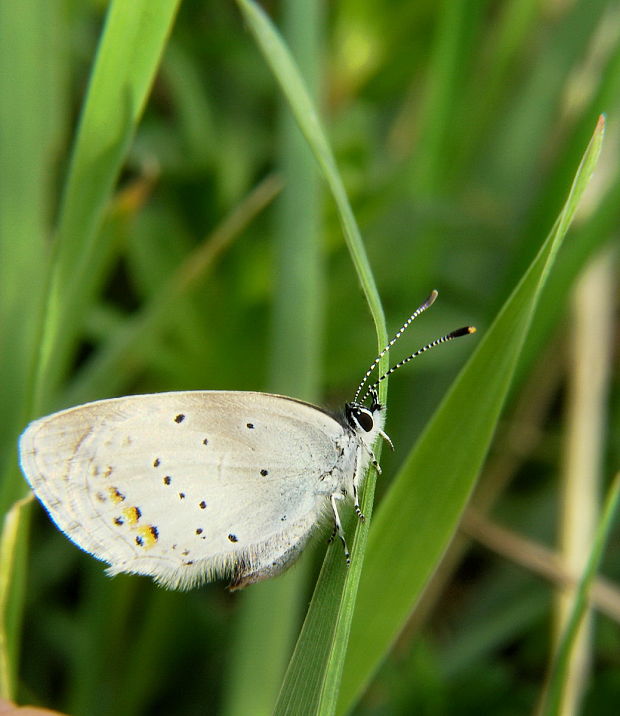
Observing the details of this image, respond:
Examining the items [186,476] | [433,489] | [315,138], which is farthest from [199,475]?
[315,138]

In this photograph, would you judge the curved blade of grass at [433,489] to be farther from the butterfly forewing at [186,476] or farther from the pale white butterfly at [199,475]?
the butterfly forewing at [186,476]

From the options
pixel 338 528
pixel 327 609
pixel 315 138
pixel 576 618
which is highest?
pixel 315 138

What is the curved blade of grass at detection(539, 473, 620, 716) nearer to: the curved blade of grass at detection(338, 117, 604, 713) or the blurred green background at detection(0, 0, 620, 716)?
the curved blade of grass at detection(338, 117, 604, 713)

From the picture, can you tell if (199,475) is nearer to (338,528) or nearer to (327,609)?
(338,528)

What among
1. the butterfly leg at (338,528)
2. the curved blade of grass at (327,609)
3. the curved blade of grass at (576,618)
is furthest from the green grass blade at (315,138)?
the curved blade of grass at (576,618)

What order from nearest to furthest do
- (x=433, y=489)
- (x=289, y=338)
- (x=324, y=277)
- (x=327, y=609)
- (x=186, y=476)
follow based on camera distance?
(x=327, y=609) < (x=433, y=489) < (x=186, y=476) < (x=289, y=338) < (x=324, y=277)

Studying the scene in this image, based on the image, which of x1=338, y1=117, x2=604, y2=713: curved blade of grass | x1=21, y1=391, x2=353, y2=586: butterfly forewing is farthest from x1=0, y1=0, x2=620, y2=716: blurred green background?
x1=338, y1=117, x2=604, y2=713: curved blade of grass

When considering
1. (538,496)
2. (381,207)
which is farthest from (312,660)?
(538,496)
